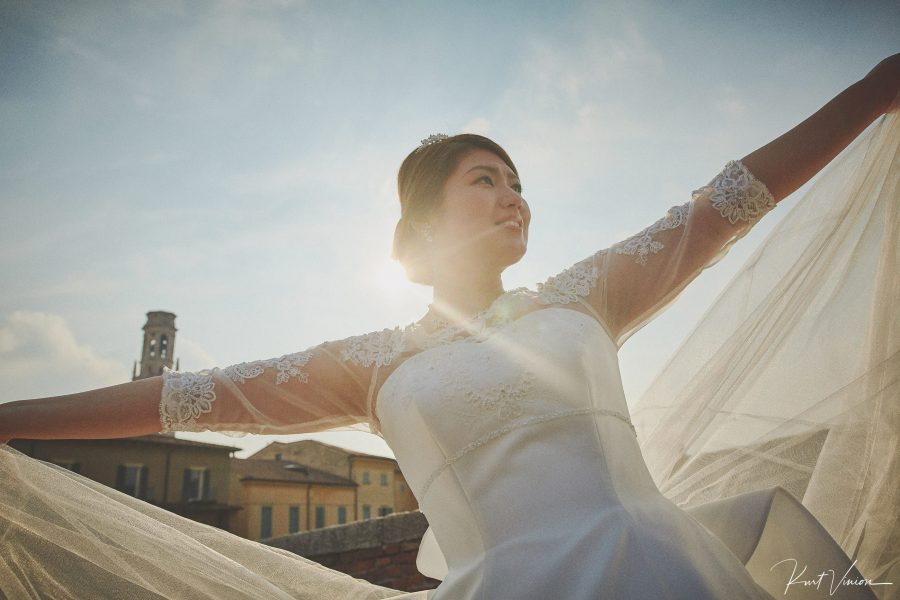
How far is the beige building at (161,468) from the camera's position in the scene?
108 feet

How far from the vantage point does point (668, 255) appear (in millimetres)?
2188

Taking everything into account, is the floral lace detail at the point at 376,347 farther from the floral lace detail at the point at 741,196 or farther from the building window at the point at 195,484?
the building window at the point at 195,484

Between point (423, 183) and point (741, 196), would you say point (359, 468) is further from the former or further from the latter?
point (741, 196)

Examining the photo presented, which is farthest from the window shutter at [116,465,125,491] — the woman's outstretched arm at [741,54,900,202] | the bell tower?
the woman's outstretched arm at [741,54,900,202]

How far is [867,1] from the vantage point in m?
2.66

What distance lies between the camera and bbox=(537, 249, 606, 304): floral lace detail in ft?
7.25

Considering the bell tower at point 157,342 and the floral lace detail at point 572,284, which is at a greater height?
the bell tower at point 157,342

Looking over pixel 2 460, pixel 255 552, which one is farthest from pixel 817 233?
pixel 2 460

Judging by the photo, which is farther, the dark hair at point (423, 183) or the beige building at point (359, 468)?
the beige building at point (359, 468)

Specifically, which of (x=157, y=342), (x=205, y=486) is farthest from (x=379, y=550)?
(x=157, y=342)

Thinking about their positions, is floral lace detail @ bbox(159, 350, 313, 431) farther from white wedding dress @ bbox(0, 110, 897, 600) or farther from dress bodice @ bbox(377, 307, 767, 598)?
dress bodice @ bbox(377, 307, 767, 598)

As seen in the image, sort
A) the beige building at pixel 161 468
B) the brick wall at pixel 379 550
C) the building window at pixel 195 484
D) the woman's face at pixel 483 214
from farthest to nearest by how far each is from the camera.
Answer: the building window at pixel 195 484 → the beige building at pixel 161 468 → the brick wall at pixel 379 550 → the woman's face at pixel 483 214

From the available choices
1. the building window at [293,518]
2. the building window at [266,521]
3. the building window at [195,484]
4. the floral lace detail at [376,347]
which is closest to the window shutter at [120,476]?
the building window at [195,484]
